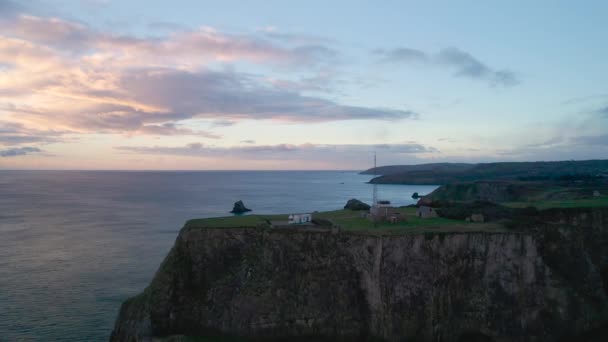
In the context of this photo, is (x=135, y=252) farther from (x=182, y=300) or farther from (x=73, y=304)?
(x=182, y=300)

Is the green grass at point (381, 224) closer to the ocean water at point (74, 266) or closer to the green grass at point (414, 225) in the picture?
the green grass at point (414, 225)

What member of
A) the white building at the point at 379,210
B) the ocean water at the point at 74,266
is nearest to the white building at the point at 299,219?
the white building at the point at 379,210

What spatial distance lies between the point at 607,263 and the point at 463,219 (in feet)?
30.7

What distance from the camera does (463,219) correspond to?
29.9 metres

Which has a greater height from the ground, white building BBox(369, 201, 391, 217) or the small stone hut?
white building BBox(369, 201, 391, 217)

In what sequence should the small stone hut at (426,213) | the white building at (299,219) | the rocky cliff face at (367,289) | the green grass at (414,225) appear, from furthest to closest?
the small stone hut at (426,213), the white building at (299,219), the green grass at (414,225), the rocky cliff face at (367,289)

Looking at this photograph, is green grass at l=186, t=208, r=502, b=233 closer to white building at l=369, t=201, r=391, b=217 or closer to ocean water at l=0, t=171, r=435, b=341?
white building at l=369, t=201, r=391, b=217

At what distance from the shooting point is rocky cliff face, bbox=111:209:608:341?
24.5m

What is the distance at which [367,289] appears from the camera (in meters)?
25.3

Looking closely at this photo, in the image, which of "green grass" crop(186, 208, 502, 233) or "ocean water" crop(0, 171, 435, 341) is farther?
"ocean water" crop(0, 171, 435, 341)

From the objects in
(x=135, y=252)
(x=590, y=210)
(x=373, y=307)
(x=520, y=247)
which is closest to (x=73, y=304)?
(x=135, y=252)

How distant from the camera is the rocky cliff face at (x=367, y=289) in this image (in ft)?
80.4

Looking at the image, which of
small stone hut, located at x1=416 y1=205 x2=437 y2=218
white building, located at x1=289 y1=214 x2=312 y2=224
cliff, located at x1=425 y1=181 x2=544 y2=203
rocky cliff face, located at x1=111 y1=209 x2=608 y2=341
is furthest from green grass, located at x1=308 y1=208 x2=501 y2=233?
cliff, located at x1=425 y1=181 x2=544 y2=203

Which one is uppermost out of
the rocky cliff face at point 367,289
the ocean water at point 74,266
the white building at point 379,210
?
the white building at point 379,210
